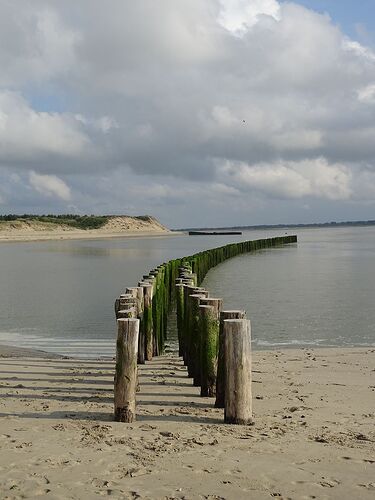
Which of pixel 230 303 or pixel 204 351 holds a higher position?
pixel 204 351

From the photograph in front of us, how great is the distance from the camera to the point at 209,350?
8.08 m

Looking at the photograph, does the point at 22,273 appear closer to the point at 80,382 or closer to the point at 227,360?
the point at 80,382

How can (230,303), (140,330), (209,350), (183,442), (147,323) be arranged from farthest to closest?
(230,303) → (147,323) → (140,330) → (209,350) → (183,442)

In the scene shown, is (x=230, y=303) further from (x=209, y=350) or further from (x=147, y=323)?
(x=209, y=350)

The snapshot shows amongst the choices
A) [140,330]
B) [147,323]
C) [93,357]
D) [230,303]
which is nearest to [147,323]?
[147,323]

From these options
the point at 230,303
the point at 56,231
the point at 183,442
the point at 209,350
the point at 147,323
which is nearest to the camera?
the point at 183,442

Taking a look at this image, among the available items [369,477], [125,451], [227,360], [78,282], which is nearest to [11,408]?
[125,451]

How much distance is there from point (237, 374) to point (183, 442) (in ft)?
3.30

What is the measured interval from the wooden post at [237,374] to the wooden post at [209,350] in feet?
4.41

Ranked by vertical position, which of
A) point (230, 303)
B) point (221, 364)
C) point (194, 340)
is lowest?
point (230, 303)

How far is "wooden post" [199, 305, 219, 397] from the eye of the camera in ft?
26.4

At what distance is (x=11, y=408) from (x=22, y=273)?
93.6 feet

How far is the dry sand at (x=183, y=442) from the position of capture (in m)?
4.91

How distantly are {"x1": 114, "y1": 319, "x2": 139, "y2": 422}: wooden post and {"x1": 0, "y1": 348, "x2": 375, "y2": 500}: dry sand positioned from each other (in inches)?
6.1
